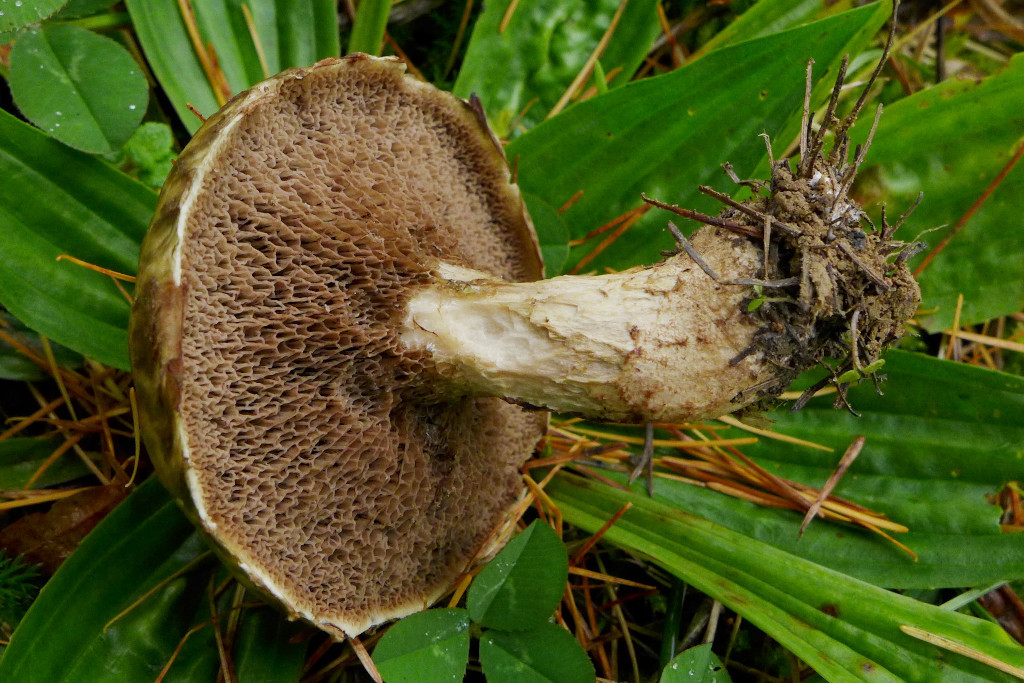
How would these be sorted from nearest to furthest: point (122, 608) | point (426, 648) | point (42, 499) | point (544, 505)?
point (426, 648)
point (122, 608)
point (42, 499)
point (544, 505)

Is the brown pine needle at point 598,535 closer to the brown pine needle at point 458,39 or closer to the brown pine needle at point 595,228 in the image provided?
the brown pine needle at point 595,228

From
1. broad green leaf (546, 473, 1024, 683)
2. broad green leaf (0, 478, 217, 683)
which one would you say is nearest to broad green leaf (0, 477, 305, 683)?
broad green leaf (0, 478, 217, 683)

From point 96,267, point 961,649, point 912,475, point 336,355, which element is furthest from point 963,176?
point 96,267

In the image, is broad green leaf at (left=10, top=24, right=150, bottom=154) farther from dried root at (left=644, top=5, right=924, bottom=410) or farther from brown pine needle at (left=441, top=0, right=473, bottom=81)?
dried root at (left=644, top=5, right=924, bottom=410)

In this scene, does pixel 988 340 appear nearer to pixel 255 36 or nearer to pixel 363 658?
pixel 363 658

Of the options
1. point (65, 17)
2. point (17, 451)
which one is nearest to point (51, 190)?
point (65, 17)

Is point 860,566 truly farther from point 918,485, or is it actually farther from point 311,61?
point 311,61

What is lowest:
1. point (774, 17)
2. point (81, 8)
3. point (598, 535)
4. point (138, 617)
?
point (598, 535)
